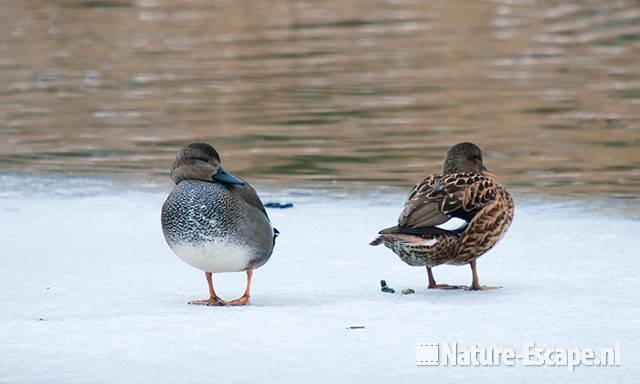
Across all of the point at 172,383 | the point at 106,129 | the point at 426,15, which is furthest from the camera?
the point at 426,15

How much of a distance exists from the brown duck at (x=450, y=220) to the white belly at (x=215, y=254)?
0.79 meters

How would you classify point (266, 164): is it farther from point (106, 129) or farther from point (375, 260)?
point (375, 260)

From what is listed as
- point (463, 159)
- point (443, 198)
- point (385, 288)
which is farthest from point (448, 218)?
point (463, 159)

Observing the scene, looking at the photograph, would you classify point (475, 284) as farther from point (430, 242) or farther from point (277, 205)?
point (277, 205)

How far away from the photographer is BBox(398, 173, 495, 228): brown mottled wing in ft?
24.0

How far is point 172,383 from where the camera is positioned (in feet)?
17.7

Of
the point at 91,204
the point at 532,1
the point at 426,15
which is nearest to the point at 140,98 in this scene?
the point at 91,204

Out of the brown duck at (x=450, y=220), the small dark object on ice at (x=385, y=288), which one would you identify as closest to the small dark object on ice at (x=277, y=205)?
the brown duck at (x=450, y=220)

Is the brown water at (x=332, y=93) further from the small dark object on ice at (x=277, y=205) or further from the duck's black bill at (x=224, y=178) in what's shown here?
the duck's black bill at (x=224, y=178)

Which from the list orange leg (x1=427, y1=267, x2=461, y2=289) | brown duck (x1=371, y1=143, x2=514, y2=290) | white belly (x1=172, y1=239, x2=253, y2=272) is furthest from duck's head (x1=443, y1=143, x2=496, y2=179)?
white belly (x1=172, y1=239, x2=253, y2=272)

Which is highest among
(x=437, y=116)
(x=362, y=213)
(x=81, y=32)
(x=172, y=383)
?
(x=81, y=32)

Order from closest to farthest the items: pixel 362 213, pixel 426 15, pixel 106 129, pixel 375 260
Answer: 1. pixel 375 260
2. pixel 362 213
3. pixel 106 129
4. pixel 426 15

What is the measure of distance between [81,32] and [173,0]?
10.6 metres

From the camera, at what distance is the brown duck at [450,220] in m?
7.28
